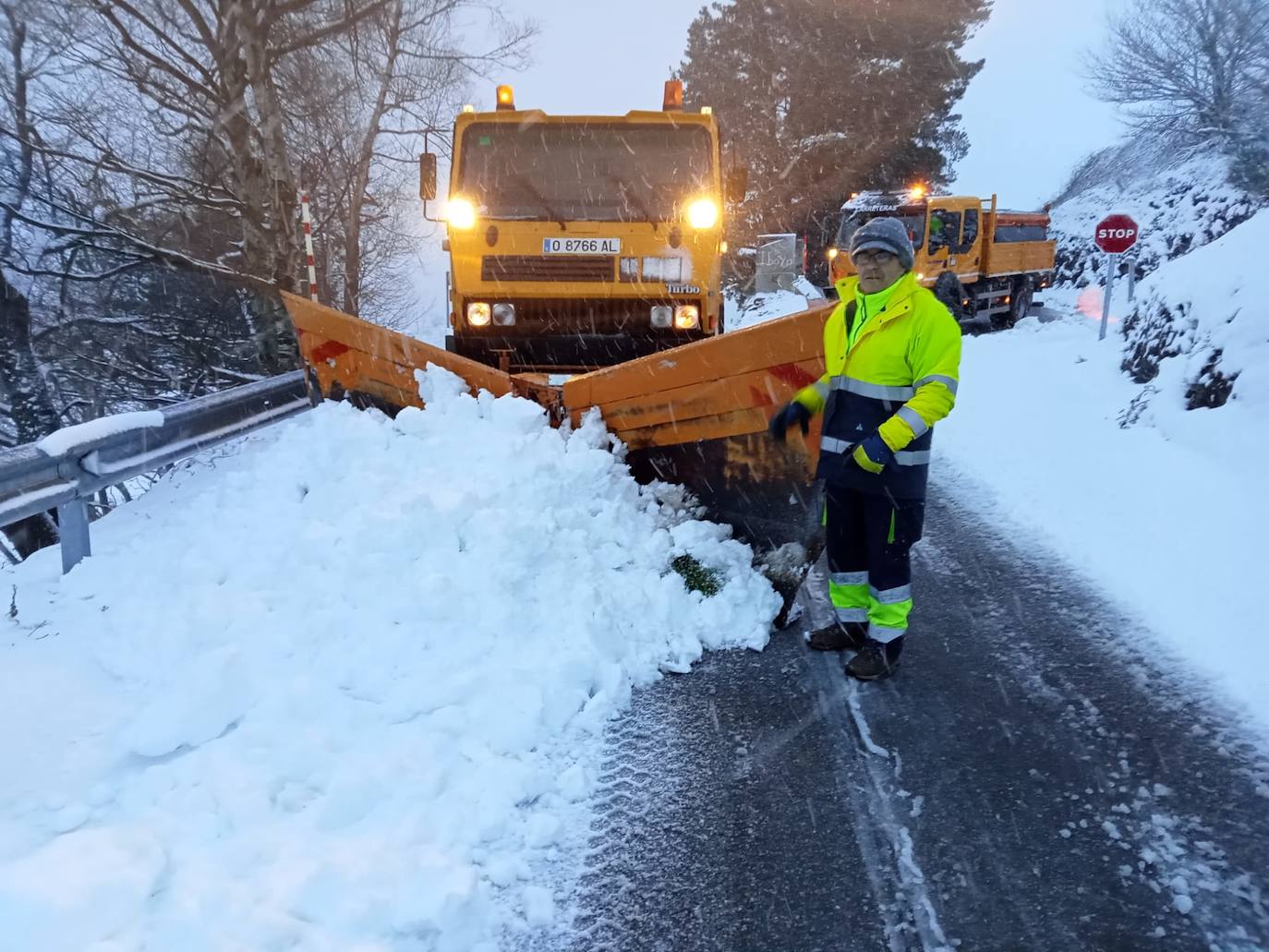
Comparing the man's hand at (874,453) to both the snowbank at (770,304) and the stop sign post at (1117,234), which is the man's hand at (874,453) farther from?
the snowbank at (770,304)

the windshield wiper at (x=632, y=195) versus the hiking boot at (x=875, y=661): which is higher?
the windshield wiper at (x=632, y=195)

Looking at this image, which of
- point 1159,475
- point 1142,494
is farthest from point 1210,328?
point 1142,494

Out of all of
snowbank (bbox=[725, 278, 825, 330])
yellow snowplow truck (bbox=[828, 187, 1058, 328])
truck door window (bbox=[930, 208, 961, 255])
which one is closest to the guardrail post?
yellow snowplow truck (bbox=[828, 187, 1058, 328])

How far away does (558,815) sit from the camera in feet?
8.64

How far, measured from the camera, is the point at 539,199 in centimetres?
637

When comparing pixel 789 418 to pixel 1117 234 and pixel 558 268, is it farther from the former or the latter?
pixel 1117 234

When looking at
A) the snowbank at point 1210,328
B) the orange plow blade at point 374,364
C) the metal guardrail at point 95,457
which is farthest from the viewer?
the snowbank at point 1210,328

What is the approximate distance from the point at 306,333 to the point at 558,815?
161 inches

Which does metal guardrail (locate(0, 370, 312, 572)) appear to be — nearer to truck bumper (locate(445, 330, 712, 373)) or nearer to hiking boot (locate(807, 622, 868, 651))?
truck bumper (locate(445, 330, 712, 373))

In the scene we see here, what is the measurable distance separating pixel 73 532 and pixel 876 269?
12.1ft

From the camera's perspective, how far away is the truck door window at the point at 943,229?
49.3 ft

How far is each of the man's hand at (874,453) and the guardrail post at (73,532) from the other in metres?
3.40

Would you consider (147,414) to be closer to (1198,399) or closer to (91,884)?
(91,884)

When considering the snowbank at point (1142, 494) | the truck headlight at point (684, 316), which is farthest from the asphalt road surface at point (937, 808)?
the truck headlight at point (684, 316)
